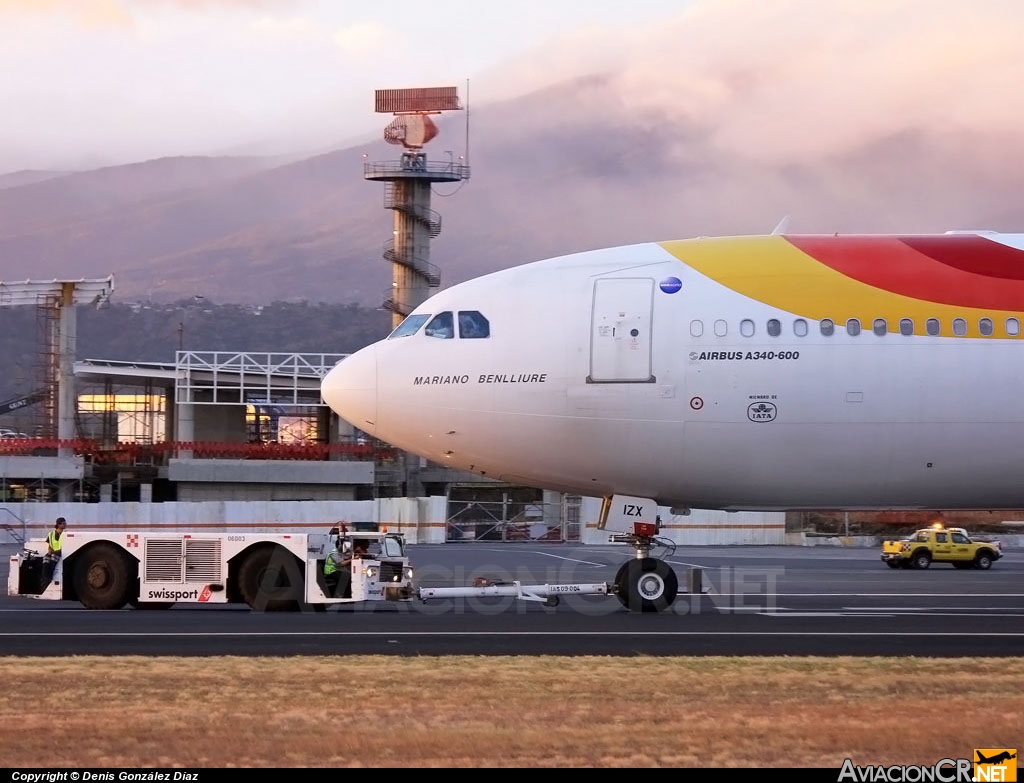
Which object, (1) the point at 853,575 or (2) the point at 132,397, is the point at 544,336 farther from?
(2) the point at 132,397

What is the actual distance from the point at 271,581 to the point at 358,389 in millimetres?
3503

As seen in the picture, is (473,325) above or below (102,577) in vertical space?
above

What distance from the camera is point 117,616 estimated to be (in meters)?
20.7

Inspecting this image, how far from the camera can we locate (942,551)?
146 ft

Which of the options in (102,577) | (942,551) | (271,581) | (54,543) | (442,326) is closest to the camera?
(442,326)

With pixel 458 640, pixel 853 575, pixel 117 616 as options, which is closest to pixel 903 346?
pixel 458 640

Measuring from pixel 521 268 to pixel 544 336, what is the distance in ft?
4.73

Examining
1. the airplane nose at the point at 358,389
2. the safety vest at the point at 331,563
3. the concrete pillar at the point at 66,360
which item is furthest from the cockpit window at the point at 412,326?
the concrete pillar at the point at 66,360

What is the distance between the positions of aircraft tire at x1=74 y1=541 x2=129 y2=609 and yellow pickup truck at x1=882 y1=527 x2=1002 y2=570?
2768cm

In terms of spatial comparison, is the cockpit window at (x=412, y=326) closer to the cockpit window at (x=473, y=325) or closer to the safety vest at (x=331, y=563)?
the cockpit window at (x=473, y=325)

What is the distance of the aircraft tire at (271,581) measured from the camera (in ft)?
71.8

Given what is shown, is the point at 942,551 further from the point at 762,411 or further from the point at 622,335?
the point at 622,335

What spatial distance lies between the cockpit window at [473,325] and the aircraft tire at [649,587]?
13.0 ft

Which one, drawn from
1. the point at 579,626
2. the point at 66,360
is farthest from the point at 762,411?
the point at 66,360
